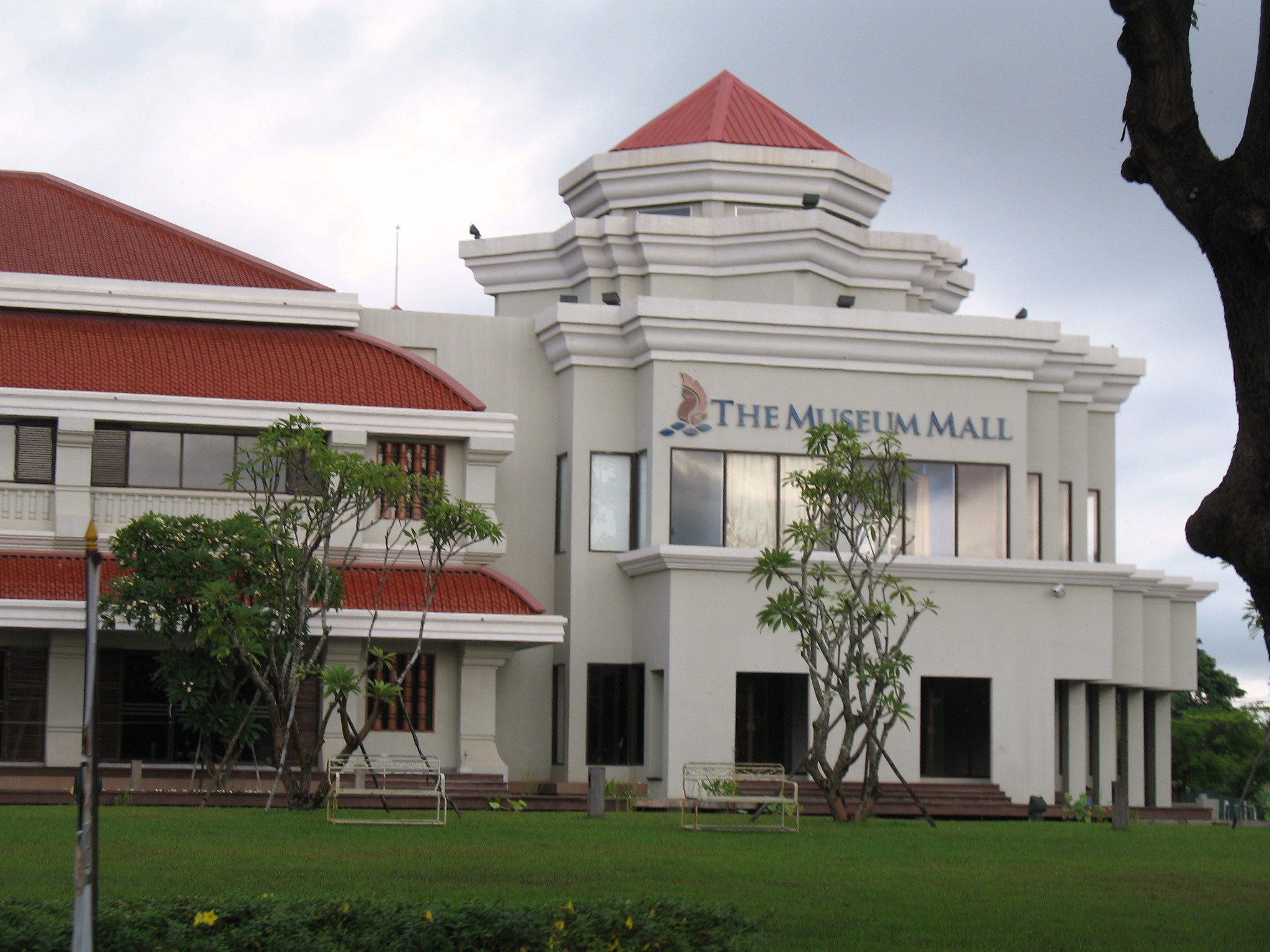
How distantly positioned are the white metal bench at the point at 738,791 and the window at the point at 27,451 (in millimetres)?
11097

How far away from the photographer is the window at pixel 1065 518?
32906 millimetres

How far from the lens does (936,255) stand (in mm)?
32906

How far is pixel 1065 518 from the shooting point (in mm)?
33062

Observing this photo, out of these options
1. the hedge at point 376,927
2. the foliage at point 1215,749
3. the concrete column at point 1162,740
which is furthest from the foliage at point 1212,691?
the hedge at point 376,927

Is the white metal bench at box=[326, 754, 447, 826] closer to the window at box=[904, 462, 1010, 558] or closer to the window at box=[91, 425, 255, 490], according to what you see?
the window at box=[91, 425, 255, 490]

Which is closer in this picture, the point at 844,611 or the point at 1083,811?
the point at 844,611

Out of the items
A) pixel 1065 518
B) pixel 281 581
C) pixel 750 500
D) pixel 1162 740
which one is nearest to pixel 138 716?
pixel 281 581

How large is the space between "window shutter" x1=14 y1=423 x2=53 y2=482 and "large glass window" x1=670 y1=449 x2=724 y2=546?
985cm

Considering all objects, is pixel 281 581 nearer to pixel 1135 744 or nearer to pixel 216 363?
pixel 216 363

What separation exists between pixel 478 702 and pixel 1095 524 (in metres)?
12.9

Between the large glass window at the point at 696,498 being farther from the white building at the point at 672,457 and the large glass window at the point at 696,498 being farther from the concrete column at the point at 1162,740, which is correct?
the concrete column at the point at 1162,740

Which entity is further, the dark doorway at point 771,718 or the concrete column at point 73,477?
the dark doorway at point 771,718

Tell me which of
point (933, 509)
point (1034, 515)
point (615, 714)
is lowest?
point (615, 714)

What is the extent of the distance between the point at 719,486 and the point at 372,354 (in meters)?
6.20
